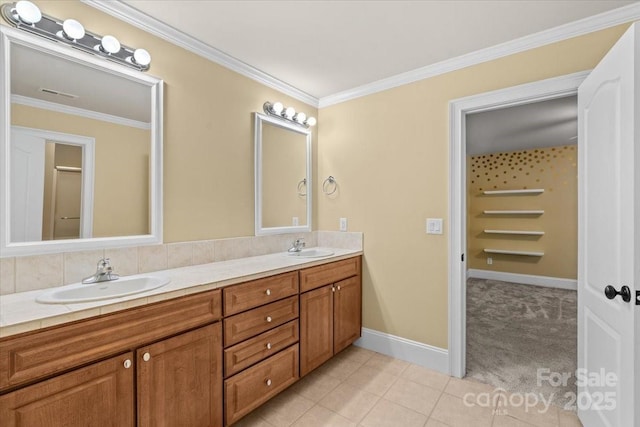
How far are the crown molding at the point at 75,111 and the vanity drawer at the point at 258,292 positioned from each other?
1.14 metres

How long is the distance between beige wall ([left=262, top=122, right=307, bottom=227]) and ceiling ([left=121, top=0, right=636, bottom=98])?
23.2 inches

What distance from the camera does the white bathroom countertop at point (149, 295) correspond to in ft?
3.33

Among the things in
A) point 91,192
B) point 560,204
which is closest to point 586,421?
point 91,192

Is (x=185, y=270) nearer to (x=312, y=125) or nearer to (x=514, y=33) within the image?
(x=312, y=125)

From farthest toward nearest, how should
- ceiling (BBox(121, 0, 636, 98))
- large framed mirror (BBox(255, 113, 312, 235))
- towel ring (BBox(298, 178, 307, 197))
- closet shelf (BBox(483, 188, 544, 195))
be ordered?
closet shelf (BBox(483, 188, 544, 195))
towel ring (BBox(298, 178, 307, 197))
large framed mirror (BBox(255, 113, 312, 235))
ceiling (BBox(121, 0, 636, 98))

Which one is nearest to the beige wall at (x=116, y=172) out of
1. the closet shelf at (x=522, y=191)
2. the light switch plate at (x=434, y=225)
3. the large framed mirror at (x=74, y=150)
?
the large framed mirror at (x=74, y=150)

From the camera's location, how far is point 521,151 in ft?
16.8

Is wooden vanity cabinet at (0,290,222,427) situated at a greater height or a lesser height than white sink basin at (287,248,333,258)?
lesser

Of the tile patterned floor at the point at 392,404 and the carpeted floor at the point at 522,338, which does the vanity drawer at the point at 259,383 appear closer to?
the tile patterned floor at the point at 392,404

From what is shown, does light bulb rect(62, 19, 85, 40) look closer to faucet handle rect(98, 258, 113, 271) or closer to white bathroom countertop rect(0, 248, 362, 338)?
faucet handle rect(98, 258, 113, 271)

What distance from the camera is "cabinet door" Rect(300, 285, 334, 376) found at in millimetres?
2082

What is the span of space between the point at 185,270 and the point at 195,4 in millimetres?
1556

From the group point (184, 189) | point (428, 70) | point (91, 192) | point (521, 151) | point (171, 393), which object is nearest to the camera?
point (171, 393)

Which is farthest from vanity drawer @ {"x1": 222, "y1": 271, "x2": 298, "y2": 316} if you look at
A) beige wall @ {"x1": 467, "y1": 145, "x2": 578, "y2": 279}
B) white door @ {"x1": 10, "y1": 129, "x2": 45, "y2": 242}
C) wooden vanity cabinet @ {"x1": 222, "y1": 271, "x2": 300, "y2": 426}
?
beige wall @ {"x1": 467, "y1": 145, "x2": 578, "y2": 279}
